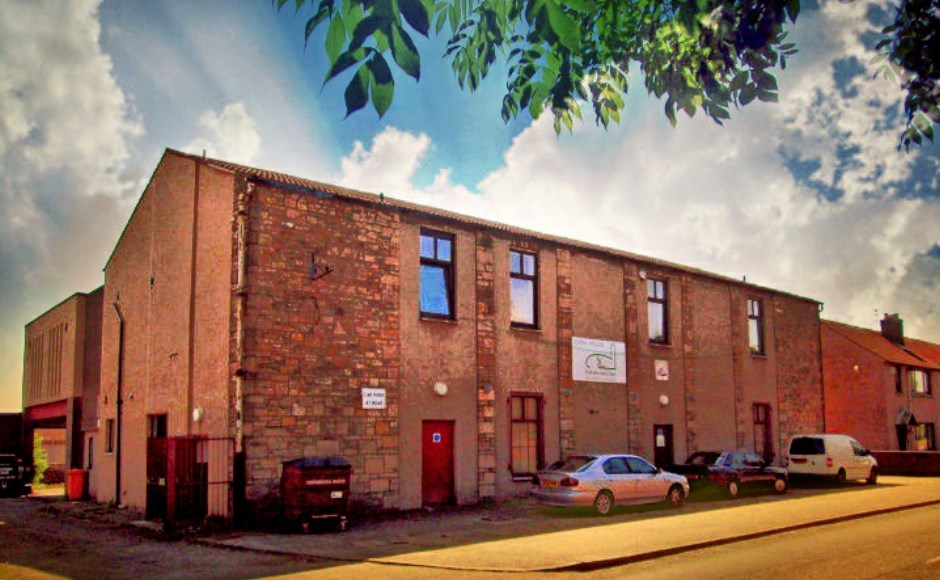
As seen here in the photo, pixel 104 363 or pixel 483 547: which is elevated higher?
pixel 104 363

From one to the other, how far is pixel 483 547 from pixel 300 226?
28.7ft

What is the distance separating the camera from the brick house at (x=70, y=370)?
34.0m

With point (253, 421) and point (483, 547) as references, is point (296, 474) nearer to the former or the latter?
point (253, 421)

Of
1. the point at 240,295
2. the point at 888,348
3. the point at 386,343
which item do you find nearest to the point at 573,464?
the point at 386,343

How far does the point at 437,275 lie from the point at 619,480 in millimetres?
7028

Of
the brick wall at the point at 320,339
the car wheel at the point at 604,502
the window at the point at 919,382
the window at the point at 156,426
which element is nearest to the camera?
the brick wall at the point at 320,339

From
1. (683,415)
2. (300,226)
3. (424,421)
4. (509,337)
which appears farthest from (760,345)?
(300,226)

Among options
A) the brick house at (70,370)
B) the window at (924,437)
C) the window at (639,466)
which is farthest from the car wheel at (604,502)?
the window at (924,437)

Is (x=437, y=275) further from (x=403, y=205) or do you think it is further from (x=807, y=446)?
(x=807, y=446)

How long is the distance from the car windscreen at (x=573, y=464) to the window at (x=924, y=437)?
98.6 ft

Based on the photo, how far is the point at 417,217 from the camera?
68.1ft

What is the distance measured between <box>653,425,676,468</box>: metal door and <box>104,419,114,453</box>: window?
682 inches

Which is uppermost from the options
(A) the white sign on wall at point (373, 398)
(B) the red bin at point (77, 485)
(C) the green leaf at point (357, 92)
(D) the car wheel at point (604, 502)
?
(C) the green leaf at point (357, 92)

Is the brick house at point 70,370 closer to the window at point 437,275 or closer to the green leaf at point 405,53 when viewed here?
the window at point 437,275
